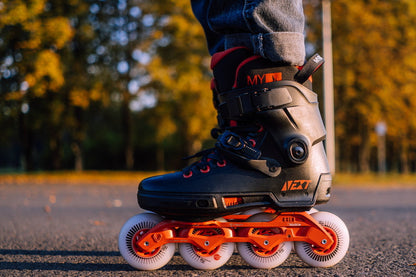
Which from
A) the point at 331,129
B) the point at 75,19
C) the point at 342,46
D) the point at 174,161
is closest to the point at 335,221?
the point at 331,129

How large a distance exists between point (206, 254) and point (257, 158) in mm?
448

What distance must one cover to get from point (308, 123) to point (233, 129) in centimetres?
32

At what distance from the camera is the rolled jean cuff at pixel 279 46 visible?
1718mm

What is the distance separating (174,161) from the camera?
24.8 meters

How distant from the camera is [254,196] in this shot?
5.64 ft

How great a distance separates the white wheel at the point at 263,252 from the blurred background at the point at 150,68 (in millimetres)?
10473

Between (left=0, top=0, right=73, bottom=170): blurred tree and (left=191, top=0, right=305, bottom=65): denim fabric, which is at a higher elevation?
(left=0, top=0, right=73, bottom=170): blurred tree

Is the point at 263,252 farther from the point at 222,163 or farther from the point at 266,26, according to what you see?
the point at 266,26

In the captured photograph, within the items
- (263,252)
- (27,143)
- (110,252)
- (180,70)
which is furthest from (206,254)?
(27,143)

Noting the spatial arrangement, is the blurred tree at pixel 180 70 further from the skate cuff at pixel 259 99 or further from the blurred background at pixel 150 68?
the skate cuff at pixel 259 99

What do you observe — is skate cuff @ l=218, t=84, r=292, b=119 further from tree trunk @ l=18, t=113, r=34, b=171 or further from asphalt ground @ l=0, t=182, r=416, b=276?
tree trunk @ l=18, t=113, r=34, b=171

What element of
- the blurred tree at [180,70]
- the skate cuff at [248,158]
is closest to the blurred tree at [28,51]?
the blurred tree at [180,70]

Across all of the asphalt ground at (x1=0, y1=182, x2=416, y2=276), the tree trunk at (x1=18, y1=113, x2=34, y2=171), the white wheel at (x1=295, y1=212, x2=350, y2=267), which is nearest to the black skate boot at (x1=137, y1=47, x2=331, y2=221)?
the white wheel at (x1=295, y1=212, x2=350, y2=267)

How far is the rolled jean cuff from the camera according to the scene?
1718 mm
